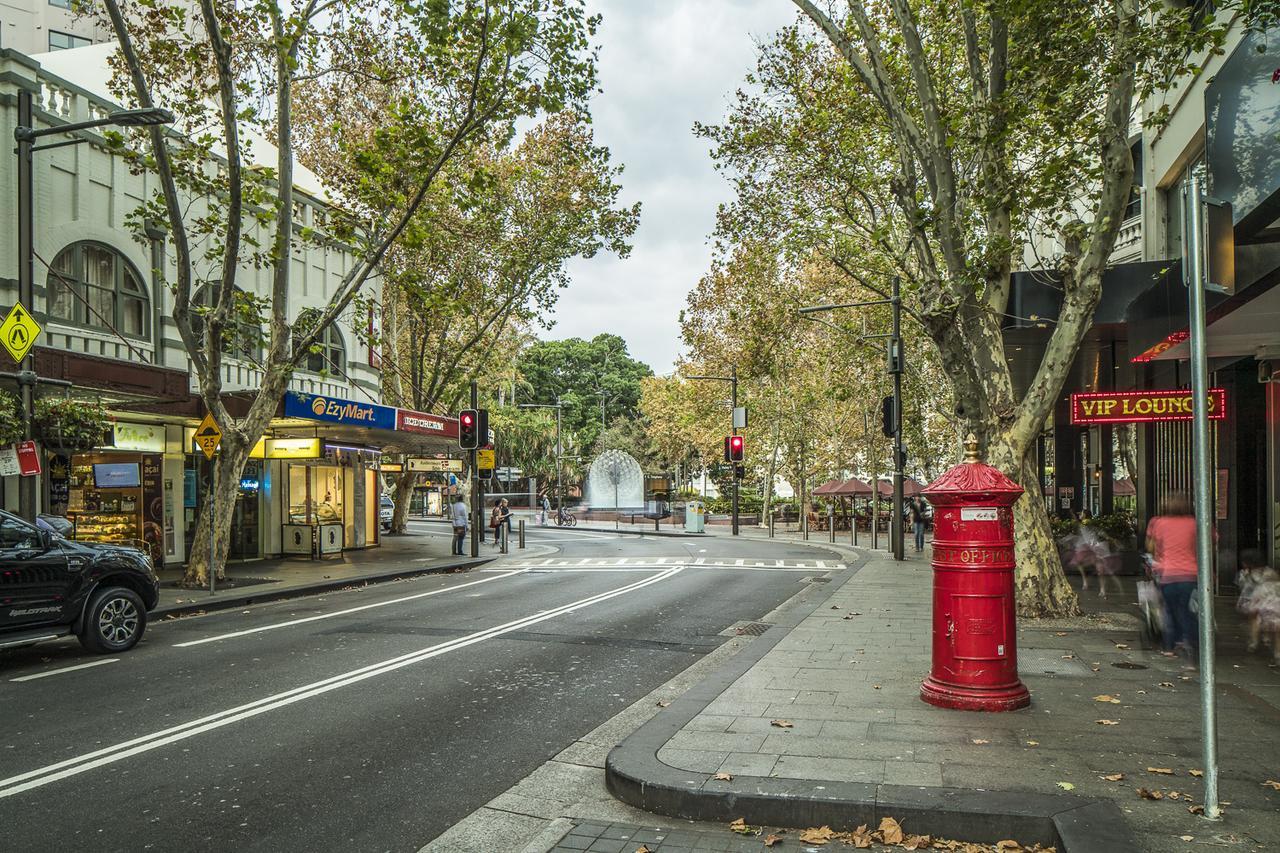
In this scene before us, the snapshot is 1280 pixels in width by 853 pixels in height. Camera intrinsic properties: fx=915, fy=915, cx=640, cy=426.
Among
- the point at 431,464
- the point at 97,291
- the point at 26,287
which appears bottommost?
the point at 431,464

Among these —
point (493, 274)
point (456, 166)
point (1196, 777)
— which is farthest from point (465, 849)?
point (493, 274)

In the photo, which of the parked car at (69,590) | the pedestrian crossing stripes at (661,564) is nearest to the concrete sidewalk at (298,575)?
the pedestrian crossing stripes at (661,564)

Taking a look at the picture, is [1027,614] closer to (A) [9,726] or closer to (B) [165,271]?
(A) [9,726]

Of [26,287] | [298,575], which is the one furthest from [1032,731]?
[298,575]

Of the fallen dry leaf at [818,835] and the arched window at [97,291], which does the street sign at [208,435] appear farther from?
the fallen dry leaf at [818,835]

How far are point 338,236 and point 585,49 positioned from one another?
17.6ft

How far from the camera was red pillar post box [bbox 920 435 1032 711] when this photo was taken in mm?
6629

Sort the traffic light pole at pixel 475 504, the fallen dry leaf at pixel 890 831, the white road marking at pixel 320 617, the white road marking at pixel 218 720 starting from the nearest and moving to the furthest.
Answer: the fallen dry leaf at pixel 890 831 → the white road marking at pixel 218 720 → the white road marking at pixel 320 617 → the traffic light pole at pixel 475 504

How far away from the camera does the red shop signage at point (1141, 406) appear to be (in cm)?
1069

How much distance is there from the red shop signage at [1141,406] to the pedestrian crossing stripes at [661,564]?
31.2 feet

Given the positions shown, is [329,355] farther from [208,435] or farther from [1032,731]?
[1032,731]

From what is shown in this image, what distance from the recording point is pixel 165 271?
19.1m

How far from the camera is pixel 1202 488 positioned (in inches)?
170

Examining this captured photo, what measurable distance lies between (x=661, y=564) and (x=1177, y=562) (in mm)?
14784
